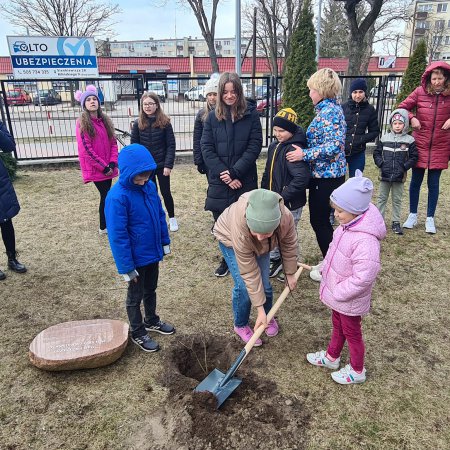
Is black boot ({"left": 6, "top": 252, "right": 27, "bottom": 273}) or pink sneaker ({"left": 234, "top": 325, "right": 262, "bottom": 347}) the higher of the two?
black boot ({"left": 6, "top": 252, "right": 27, "bottom": 273})

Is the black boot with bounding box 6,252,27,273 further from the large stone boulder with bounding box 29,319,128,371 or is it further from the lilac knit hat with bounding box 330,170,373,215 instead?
the lilac knit hat with bounding box 330,170,373,215

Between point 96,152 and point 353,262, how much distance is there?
11.6 feet

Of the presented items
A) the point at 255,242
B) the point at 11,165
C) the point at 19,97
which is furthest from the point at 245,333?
the point at 19,97

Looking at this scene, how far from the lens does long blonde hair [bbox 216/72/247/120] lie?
3.52 metres

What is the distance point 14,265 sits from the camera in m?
4.27

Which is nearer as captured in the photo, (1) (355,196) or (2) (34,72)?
(1) (355,196)

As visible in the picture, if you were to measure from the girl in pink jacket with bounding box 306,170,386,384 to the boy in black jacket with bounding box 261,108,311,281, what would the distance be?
2.89 feet

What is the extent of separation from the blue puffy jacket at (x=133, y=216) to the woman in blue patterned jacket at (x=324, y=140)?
1287 millimetres

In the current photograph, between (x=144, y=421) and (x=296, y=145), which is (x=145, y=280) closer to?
(x=144, y=421)

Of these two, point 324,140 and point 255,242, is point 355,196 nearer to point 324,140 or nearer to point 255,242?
point 255,242

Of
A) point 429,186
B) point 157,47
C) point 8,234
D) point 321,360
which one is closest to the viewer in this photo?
point 321,360

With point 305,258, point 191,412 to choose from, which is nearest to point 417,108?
point 305,258

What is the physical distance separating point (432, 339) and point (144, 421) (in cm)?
223

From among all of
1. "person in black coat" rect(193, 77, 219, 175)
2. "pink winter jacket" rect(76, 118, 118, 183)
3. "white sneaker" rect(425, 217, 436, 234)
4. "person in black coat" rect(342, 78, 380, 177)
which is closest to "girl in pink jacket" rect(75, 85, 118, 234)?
"pink winter jacket" rect(76, 118, 118, 183)
